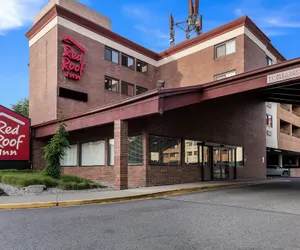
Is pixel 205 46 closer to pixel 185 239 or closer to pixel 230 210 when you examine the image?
pixel 230 210

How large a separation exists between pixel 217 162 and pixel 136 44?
14100 mm

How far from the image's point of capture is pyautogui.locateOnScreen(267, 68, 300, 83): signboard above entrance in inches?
456

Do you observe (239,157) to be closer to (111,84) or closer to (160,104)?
(111,84)

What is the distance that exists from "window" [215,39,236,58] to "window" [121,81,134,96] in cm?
789

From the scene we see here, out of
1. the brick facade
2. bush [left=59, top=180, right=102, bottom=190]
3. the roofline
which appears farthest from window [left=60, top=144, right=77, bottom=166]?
the roofline

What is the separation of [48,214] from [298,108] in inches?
1581

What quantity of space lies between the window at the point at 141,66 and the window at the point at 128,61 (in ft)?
2.56

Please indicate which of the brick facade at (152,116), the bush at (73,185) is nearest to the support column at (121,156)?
the brick facade at (152,116)

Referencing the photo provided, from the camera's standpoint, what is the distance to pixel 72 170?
68.8 ft

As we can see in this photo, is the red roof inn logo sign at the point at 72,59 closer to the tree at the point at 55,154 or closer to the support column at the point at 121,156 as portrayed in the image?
the tree at the point at 55,154

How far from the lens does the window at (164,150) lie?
16.5m

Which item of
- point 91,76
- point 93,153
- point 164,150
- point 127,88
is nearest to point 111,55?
point 127,88

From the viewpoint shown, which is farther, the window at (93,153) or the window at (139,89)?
the window at (139,89)

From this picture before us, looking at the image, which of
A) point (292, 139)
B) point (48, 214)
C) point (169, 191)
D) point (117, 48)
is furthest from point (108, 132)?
point (292, 139)
